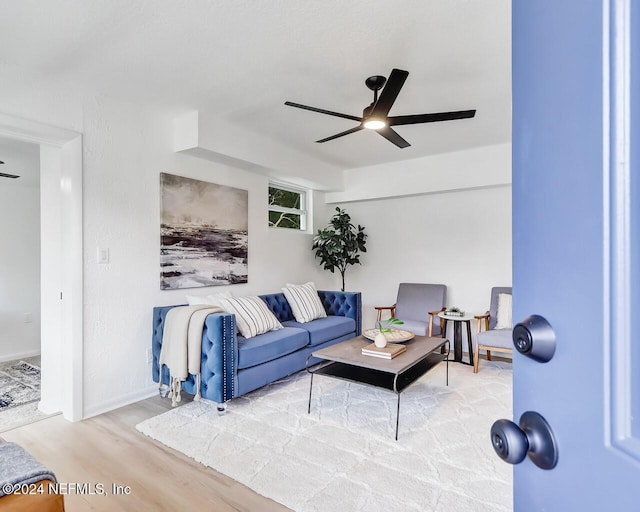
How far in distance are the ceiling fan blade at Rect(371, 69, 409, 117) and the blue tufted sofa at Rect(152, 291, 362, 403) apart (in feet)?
5.93

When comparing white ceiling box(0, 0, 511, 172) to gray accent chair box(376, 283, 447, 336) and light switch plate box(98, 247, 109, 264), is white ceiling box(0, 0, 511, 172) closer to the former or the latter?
light switch plate box(98, 247, 109, 264)

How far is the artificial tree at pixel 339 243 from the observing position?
16.8 feet

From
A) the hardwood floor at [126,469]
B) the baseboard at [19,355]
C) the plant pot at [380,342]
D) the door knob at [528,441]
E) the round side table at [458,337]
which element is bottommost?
the baseboard at [19,355]

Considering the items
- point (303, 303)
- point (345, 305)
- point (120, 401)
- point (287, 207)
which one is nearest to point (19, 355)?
point (120, 401)

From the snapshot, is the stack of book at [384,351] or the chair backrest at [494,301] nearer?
the stack of book at [384,351]

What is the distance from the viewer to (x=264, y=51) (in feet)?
7.74

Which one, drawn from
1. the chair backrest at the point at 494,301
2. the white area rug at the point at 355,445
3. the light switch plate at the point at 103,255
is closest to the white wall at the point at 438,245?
the chair backrest at the point at 494,301

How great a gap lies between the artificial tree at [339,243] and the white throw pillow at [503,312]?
1907mm

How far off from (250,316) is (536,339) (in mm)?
3019

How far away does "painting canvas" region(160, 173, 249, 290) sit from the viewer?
3387 millimetres

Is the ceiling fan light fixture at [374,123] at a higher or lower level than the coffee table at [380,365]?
higher

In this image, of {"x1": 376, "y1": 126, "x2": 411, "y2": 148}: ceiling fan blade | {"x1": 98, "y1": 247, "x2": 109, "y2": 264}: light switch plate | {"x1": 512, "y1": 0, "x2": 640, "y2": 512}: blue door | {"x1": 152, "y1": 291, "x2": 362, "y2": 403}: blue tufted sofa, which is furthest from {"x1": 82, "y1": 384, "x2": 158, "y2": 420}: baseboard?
{"x1": 512, "y1": 0, "x2": 640, "y2": 512}: blue door

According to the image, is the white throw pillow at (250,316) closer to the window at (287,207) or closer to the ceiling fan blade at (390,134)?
the window at (287,207)

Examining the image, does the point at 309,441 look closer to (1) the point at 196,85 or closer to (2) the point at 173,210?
(2) the point at 173,210
